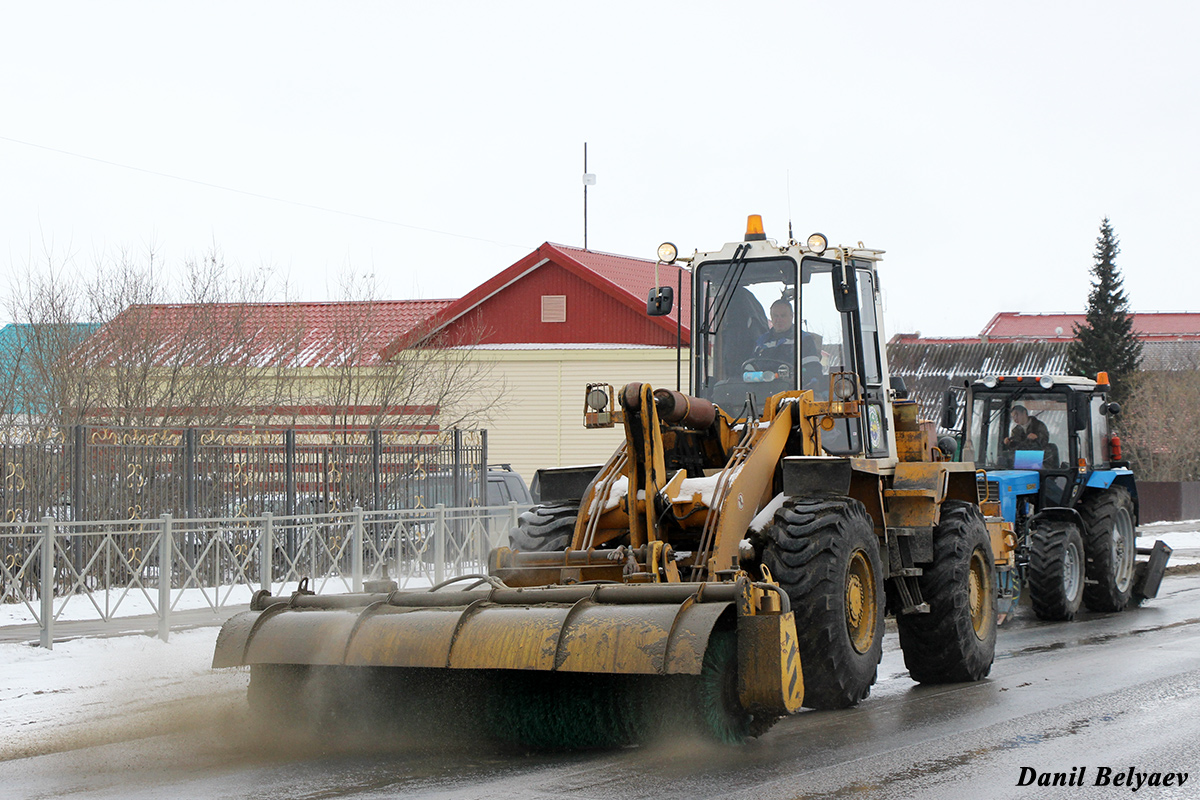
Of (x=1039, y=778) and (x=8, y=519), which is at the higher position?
(x=8, y=519)

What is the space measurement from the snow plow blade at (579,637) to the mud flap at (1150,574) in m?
10.9

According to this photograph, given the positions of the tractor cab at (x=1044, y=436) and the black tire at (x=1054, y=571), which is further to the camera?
the tractor cab at (x=1044, y=436)

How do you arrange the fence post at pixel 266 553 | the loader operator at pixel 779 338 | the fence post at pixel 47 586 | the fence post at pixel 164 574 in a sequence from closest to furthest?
the loader operator at pixel 779 338 < the fence post at pixel 47 586 < the fence post at pixel 164 574 < the fence post at pixel 266 553

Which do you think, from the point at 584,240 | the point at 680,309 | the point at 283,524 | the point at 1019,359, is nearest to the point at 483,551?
the point at 283,524

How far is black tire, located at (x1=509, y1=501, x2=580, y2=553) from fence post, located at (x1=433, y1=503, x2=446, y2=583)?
8.03 metres

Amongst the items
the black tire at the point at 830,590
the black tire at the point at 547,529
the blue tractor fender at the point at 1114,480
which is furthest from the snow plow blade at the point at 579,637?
the blue tractor fender at the point at 1114,480

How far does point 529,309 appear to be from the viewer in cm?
3170

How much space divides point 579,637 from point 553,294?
24.7m

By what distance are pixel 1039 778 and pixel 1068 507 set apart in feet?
31.2

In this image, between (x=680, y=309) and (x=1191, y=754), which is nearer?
(x=1191, y=754)

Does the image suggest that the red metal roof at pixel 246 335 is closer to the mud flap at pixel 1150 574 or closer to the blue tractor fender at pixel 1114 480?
the blue tractor fender at pixel 1114 480

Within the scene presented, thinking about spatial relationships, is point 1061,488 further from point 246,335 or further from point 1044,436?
point 246,335

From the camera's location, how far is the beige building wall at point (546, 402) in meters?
30.9

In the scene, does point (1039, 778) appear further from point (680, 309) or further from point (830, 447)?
point (680, 309)
